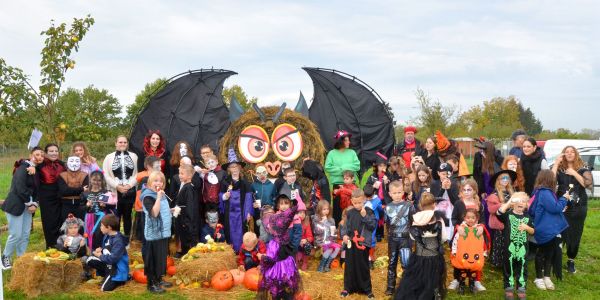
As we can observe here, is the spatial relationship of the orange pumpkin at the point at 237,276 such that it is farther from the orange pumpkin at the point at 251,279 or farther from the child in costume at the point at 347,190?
the child in costume at the point at 347,190

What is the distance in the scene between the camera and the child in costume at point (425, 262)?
5.18m

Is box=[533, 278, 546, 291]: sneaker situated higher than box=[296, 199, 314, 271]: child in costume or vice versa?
box=[296, 199, 314, 271]: child in costume

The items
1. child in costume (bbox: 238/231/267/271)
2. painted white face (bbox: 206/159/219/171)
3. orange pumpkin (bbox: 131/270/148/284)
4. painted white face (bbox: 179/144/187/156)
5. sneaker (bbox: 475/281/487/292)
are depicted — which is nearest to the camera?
sneaker (bbox: 475/281/487/292)

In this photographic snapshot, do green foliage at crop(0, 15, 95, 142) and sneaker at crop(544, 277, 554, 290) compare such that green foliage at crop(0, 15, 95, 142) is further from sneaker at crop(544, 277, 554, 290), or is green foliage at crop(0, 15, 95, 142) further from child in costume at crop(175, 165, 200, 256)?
sneaker at crop(544, 277, 554, 290)

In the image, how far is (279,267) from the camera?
5012 mm

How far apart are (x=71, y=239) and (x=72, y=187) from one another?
790 millimetres

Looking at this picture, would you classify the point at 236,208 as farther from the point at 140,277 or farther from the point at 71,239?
the point at 71,239

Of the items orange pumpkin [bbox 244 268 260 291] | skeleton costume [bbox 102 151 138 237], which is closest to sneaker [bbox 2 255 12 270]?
skeleton costume [bbox 102 151 138 237]

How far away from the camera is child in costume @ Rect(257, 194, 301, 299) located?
500cm

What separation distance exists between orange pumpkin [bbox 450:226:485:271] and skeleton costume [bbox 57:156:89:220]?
5.03 metres

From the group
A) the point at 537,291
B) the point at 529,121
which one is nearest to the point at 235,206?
the point at 537,291

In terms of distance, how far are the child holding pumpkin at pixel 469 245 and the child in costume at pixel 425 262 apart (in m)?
0.75

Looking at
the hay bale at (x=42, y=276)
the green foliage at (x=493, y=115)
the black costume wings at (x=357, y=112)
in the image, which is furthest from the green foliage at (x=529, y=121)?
the hay bale at (x=42, y=276)

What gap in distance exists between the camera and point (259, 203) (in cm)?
741
